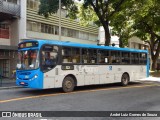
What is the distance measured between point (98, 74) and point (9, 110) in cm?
858

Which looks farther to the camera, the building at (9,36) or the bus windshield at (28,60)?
the building at (9,36)

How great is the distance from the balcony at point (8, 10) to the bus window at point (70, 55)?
41.5 ft

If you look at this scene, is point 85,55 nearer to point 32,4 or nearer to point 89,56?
point 89,56

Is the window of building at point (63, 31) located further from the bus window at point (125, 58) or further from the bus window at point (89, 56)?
the bus window at point (89, 56)

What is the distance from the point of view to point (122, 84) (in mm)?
19688

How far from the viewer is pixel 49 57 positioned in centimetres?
1416

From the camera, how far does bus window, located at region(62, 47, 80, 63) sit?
14972 millimetres

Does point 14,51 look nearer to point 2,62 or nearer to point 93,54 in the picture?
point 2,62

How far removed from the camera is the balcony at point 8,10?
2572 cm

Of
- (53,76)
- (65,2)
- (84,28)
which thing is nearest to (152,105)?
(53,76)

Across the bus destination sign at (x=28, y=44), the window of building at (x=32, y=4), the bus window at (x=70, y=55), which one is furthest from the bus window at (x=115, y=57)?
the window of building at (x=32, y=4)

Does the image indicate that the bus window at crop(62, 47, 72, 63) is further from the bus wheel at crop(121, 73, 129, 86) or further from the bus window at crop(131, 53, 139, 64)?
the bus window at crop(131, 53, 139, 64)

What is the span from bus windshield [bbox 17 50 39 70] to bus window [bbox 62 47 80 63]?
176 centimetres

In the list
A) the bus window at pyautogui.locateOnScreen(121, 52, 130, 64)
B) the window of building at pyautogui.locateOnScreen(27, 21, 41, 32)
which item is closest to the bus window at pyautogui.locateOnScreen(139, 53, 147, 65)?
the bus window at pyautogui.locateOnScreen(121, 52, 130, 64)
